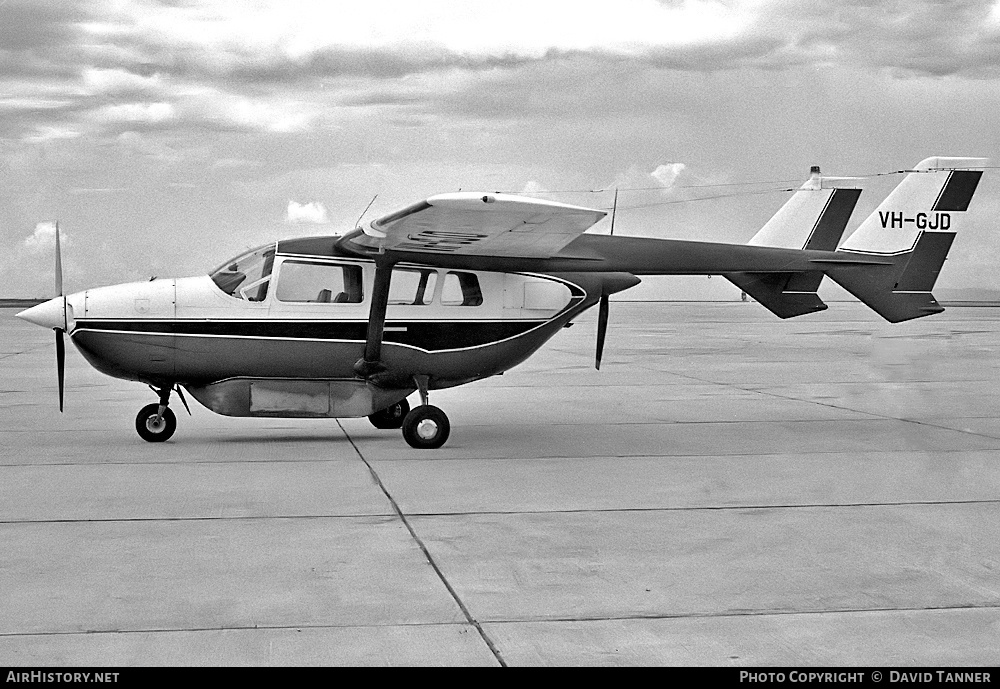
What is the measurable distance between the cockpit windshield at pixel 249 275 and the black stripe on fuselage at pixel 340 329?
11.5 inches

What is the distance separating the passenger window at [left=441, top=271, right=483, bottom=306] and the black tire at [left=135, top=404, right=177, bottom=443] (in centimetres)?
285

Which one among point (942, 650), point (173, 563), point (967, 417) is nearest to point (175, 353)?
point (173, 563)

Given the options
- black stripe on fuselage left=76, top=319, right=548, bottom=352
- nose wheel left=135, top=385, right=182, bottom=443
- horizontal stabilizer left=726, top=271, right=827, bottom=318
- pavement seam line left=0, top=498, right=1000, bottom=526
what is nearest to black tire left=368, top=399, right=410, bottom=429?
black stripe on fuselage left=76, top=319, right=548, bottom=352

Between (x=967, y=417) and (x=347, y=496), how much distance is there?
26.9ft

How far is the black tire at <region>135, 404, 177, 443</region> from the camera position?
35.2 feet

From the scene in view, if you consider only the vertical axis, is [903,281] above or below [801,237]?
below

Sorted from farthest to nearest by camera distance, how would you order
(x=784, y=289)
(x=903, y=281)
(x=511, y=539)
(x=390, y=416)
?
(x=903, y=281)
(x=784, y=289)
(x=390, y=416)
(x=511, y=539)

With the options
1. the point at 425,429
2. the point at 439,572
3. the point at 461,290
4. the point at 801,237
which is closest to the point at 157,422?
the point at 425,429

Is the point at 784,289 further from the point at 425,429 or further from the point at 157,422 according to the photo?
the point at 157,422

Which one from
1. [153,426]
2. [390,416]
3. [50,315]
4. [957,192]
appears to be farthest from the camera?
[957,192]

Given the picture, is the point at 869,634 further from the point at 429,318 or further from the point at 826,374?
the point at 826,374

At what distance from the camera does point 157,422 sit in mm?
10758

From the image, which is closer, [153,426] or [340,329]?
[340,329]

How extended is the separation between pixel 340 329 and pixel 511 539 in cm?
440
